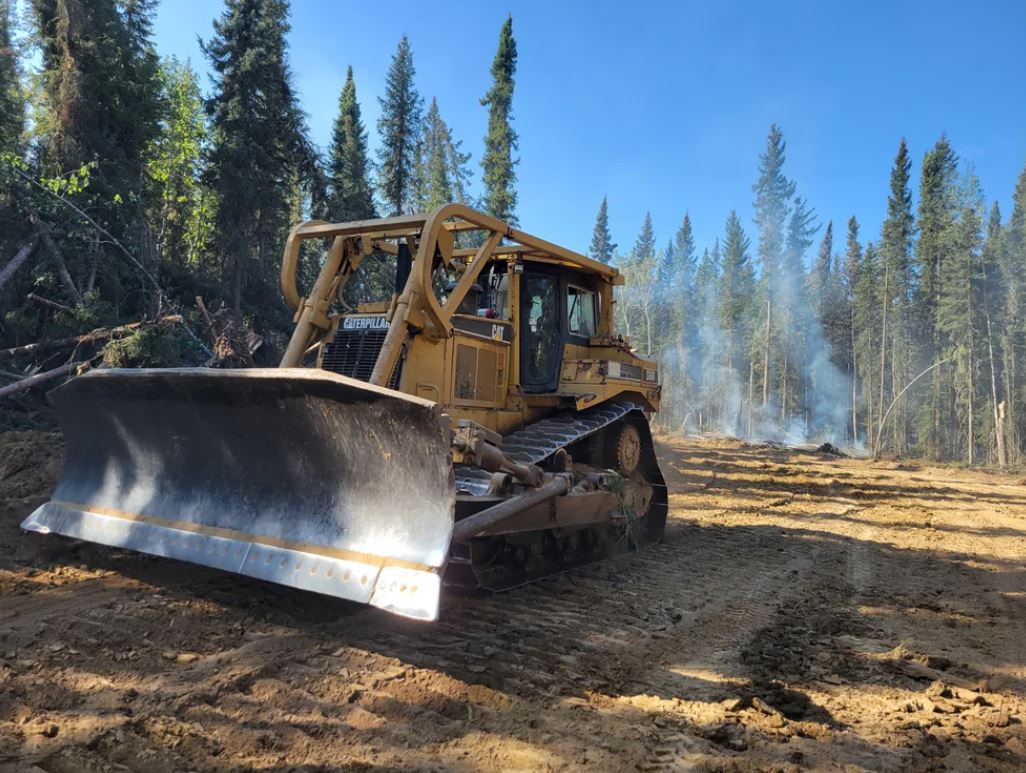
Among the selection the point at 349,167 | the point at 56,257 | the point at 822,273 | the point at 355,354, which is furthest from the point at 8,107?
the point at 822,273

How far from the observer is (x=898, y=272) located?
152ft

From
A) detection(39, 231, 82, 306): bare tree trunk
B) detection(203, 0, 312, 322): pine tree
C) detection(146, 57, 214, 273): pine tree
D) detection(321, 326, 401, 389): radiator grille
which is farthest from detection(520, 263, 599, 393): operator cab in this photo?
detection(146, 57, 214, 273): pine tree

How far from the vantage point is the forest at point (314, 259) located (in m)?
10.8

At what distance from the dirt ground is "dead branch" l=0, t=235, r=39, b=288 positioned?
5012 mm

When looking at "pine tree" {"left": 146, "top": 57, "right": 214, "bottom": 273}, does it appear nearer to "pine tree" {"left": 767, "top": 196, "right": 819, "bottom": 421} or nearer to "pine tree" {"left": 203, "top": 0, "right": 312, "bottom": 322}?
"pine tree" {"left": 203, "top": 0, "right": 312, "bottom": 322}

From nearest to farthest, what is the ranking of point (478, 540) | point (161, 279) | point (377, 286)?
1. point (478, 540)
2. point (161, 279)
3. point (377, 286)

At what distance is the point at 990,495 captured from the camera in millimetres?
15906

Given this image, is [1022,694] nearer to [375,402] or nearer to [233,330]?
[375,402]

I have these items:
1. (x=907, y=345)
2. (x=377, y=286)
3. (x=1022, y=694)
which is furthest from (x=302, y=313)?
(x=907, y=345)

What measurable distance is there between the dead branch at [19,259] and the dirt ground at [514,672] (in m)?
5.01

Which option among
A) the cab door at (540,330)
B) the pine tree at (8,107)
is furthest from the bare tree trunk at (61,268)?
the cab door at (540,330)

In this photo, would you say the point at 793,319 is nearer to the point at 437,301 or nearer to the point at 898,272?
the point at 898,272

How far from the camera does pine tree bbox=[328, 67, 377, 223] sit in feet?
70.1

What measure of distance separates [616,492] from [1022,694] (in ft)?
11.1
